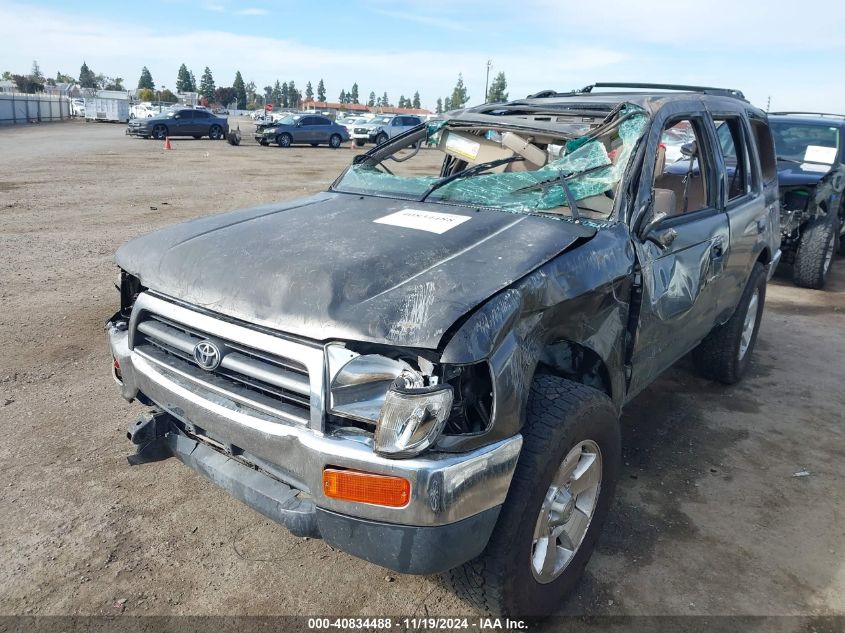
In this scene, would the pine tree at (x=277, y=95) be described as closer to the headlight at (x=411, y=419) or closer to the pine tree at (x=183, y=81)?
the pine tree at (x=183, y=81)

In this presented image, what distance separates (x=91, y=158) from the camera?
65.2 ft

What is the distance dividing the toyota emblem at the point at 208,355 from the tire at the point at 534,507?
110 cm

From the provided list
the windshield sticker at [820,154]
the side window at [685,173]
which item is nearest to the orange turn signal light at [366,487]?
the side window at [685,173]

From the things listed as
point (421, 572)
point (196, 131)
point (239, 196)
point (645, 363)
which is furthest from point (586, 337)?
point (196, 131)

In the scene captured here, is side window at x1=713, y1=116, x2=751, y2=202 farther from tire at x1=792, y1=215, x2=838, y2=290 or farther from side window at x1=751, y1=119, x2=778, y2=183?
tire at x1=792, y1=215, x2=838, y2=290

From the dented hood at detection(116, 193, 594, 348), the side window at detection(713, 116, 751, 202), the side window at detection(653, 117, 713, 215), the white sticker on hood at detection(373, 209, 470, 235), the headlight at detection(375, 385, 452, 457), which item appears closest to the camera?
the headlight at detection(375, 385, 452, 457)

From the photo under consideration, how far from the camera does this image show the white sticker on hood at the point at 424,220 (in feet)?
9.14

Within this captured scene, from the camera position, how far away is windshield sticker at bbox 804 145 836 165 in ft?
25.3

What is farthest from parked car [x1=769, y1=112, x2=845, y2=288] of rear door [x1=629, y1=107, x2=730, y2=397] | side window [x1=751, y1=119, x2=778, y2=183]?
rear door [x1=629, y1=107, x2=730, y2=397]

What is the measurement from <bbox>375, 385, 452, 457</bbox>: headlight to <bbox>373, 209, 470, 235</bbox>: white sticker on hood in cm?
98

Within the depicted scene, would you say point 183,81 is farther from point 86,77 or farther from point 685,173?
point 685,173

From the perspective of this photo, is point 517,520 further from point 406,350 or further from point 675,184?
→ point 675,184

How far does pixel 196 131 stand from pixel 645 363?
32.0 m

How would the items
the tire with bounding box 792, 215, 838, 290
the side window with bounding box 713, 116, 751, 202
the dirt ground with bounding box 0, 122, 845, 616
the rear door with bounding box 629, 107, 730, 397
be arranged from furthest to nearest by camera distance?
the tire with bounding box 792, 215, 838, 290, the side window with bounding box 713, 116, 751, 202, the rear door with bounding box 629, 107, 730, 397, the dirt ground with bounding box 0, 122, 845, 616
